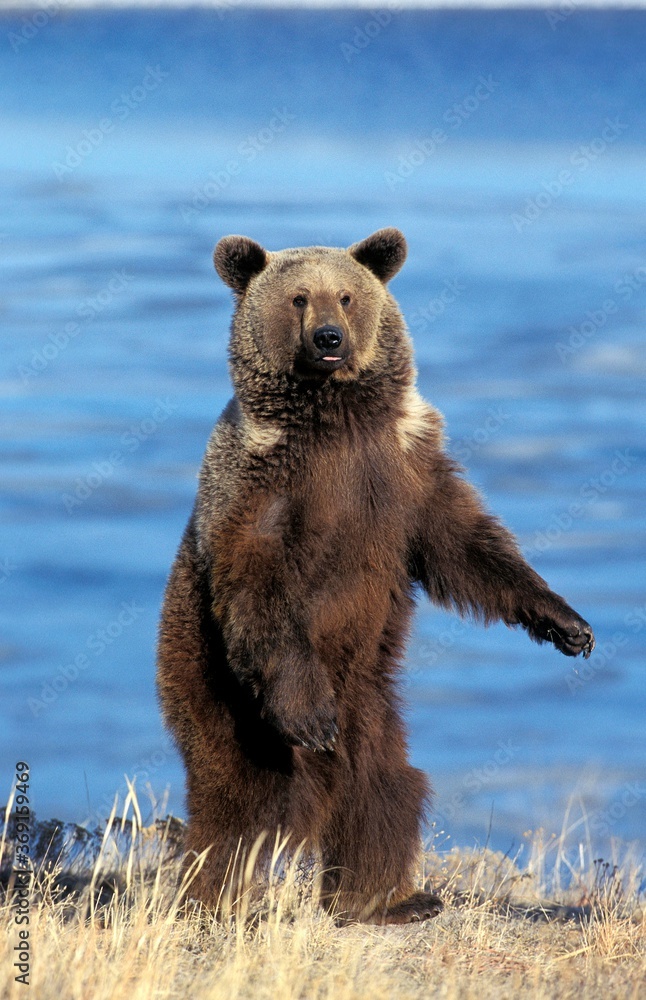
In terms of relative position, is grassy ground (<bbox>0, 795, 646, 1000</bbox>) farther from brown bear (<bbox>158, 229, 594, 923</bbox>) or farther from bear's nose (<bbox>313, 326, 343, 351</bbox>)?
bear's nose (<bbox>313, 326, 343, 351</bbox>)

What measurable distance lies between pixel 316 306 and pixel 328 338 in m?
0.30

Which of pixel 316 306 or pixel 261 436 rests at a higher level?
pixel 316 306

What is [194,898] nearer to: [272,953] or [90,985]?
[272,953]

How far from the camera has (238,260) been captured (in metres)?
6.87

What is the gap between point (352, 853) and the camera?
6723 millimetres

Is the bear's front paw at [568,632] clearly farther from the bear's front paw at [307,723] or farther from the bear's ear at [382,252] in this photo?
the bear's ear at [382,252]

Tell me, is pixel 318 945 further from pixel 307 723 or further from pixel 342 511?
pixel 342 511

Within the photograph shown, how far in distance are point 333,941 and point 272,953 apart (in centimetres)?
52

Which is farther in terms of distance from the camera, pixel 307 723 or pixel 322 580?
pixel 322 580

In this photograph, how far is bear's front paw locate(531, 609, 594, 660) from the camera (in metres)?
6.66

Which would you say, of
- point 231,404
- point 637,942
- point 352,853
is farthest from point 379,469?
point 637,942

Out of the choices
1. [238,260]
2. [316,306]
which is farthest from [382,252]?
[238,260]

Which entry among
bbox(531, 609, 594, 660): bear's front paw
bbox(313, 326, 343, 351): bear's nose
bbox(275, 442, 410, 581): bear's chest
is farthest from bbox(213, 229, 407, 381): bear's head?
bbox(531, 609, 594, 660): bear's front paw

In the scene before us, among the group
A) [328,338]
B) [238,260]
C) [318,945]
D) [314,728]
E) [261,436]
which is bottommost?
[318,945]
